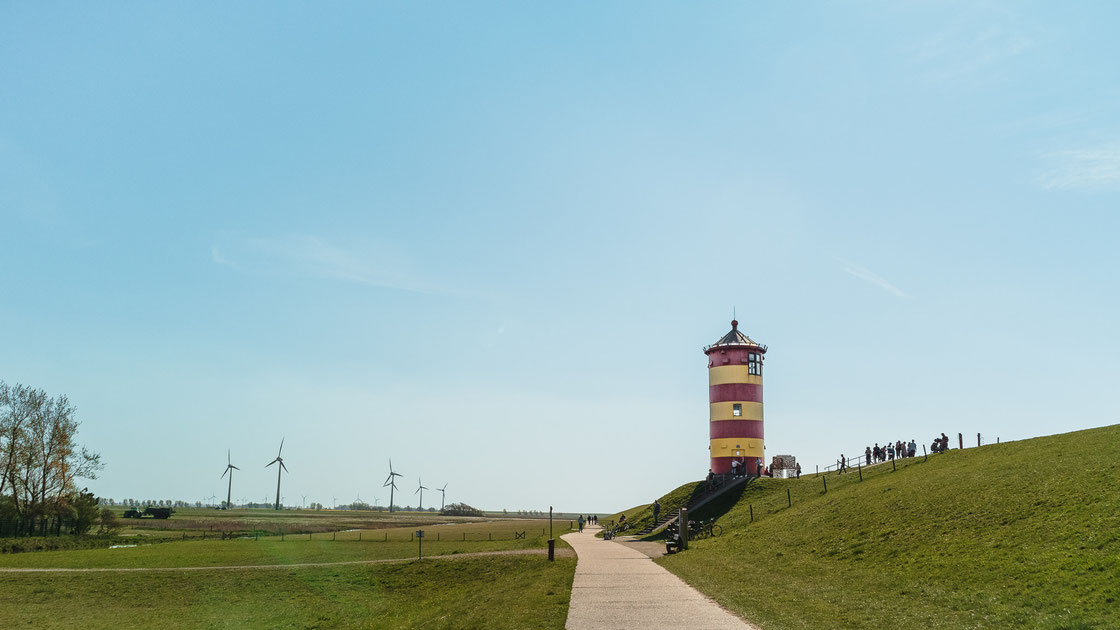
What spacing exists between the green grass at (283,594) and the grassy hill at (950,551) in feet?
30.5

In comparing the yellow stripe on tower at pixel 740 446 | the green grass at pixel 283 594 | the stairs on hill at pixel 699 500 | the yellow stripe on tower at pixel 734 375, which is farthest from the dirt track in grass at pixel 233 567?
the yellow stripe on tower at pixel 734 375

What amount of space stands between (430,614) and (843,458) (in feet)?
141

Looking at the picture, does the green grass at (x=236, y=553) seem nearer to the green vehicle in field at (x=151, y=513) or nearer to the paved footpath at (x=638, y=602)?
the paved footpath at (x=638, y=602)

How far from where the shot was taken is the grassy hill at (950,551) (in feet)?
62.6

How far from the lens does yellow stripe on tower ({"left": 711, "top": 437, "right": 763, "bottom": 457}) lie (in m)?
65.2

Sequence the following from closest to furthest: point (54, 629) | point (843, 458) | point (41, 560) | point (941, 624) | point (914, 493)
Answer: point (941, 624) → point (54, 629) → point (914, 493) → point (41, 560) → point (843, 458)

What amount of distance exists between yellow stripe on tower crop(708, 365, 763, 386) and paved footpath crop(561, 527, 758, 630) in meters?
33.6

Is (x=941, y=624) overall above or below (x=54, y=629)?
above

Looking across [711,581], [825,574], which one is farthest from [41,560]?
[825,574]

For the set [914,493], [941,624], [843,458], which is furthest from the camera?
[843,458]

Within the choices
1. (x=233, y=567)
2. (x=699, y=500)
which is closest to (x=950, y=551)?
(x=699, y=500)

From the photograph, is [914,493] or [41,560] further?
[41,560]

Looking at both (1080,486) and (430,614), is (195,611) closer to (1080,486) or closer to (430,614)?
(430,614)

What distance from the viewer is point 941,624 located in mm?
18375
